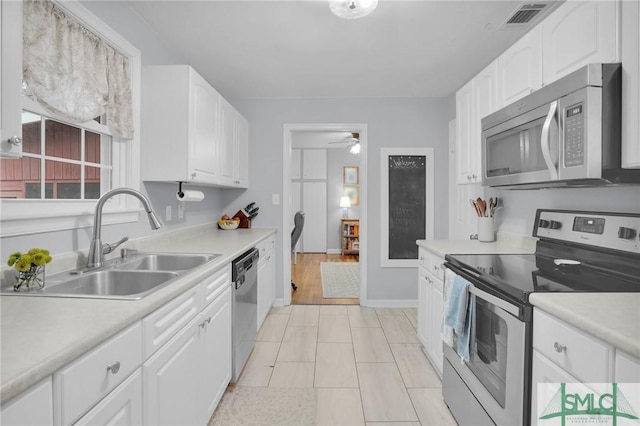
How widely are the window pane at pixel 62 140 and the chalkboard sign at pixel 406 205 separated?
296 centimetres

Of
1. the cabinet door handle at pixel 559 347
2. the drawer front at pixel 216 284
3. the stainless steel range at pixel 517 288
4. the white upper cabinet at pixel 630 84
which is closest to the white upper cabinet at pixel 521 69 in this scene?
the white upper cabinet at pixel 630 84

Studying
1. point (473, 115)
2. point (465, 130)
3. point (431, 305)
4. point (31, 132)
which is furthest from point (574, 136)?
point (31, 132)

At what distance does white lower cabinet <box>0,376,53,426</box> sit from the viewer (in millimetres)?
630

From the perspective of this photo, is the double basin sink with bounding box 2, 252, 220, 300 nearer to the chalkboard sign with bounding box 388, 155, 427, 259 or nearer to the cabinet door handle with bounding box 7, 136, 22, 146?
the cabinet door handle with bounding box 7, 136, 22, 146

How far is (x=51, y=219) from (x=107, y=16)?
1.24 meters

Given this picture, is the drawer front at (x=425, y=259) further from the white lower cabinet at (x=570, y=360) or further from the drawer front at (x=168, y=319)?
the drawer front at (x=168, y=319)

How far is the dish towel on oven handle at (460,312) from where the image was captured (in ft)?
5.29

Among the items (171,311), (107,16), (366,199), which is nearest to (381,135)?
Answer: (366,199)

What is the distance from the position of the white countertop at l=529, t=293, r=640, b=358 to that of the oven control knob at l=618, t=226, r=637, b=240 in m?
0.43

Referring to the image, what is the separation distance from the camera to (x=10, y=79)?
0.89m

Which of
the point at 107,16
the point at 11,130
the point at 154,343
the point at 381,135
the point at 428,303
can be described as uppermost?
the point at 107,16

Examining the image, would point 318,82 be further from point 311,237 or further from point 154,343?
point 311,237

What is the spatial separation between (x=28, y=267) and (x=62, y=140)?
0.82 metres

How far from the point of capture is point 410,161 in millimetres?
3896
